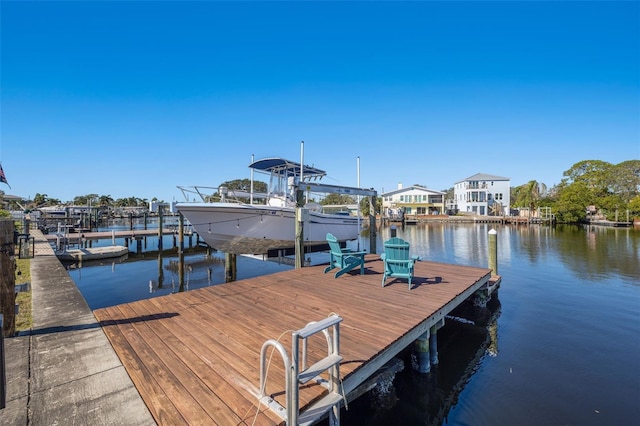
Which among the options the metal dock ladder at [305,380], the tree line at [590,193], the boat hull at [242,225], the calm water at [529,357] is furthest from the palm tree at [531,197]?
the metal dock ladder at [305,380]

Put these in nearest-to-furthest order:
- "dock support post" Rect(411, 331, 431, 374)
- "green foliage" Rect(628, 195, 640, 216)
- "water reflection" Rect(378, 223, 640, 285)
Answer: "dock support post" Rect(411, 331, 431, 374), "water reflection" Rect(378, 223, 640, 285), "green foliage" Rect(628, 195, 640, 216)

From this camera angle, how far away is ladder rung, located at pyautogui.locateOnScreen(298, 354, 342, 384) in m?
2.39

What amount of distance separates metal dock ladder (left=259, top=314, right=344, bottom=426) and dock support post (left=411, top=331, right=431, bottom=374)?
289 cm

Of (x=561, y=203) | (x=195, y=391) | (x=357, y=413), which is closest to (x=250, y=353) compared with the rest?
(x=195, y=391)

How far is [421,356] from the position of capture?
5.50 m

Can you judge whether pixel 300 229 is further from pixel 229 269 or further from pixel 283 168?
pixel 283 168

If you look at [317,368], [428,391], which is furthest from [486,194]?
[317,368]

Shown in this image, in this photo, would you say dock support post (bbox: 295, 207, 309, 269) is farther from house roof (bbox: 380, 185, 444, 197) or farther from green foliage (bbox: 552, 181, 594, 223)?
house roof (bbox: 380, 185, 444, 197)

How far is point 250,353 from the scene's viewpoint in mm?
3639

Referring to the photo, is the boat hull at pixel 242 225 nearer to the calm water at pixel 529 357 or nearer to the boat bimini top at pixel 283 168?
the calm water at pixel 529 357

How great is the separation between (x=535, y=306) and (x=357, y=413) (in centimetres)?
776

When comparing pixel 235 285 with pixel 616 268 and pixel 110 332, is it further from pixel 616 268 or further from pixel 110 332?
pixel 616 268

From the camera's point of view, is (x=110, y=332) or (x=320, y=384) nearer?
(x=320, y=384)

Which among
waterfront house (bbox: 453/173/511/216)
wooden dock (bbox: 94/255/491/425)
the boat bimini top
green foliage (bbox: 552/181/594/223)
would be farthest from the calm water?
waterfront house (bbox: 453/173/511/216)
